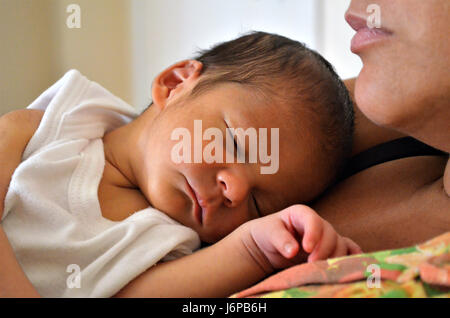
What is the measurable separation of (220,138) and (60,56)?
1.39m

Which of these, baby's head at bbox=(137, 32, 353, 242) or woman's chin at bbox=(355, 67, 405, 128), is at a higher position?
woman's chin at bbox=(355, 67, 405, 128)

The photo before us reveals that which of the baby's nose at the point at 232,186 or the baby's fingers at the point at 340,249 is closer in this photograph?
the baby's fingers at the point at 340,249

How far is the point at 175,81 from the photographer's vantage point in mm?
1112

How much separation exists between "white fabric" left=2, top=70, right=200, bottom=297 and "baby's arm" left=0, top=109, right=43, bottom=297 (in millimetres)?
20

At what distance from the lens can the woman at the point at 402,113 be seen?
A: 2.33 feet

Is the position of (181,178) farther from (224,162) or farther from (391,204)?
(391,204)

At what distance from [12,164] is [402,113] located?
2.18 feet

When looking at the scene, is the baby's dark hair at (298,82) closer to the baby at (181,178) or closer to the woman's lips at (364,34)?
the baby at (181,178)

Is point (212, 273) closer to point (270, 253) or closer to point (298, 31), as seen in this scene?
point (270, 253)

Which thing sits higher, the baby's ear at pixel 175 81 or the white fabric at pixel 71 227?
the baby's ear at pixel 175 81

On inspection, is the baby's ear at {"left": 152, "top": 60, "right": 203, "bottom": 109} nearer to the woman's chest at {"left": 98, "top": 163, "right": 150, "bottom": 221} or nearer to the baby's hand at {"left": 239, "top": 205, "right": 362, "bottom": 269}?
the woman's chest at {"left": 98, "top": 163, "right": 150, "bottom": 221}

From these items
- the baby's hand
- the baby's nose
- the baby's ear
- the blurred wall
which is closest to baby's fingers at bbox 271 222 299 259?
the baby's hand

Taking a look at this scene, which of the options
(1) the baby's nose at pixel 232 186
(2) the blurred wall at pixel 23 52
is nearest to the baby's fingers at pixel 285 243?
(1) the baby's nose at pixel 232 186

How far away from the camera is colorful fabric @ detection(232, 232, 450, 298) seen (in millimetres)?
473
